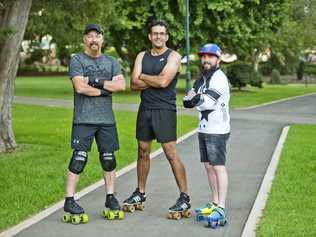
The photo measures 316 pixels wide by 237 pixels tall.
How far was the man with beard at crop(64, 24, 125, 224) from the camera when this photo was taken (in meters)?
6.66

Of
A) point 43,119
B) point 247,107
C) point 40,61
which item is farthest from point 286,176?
point 40,61

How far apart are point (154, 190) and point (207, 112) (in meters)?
2.13

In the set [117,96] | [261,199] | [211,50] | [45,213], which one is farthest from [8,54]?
[117,96]

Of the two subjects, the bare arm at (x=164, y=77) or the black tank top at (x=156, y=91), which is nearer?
the bare arm at (x=164, y=77)

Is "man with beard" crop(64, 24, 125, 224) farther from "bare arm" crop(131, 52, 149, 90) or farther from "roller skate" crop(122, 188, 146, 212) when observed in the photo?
"roller skate" crop(122, 188, 146, 212)

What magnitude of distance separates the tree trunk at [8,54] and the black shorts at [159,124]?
201 inches

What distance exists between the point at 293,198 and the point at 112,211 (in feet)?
7.02

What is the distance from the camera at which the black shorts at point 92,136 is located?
6773 millimetres

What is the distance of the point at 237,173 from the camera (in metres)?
9.77

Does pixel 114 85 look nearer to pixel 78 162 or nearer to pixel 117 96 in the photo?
pixel 78 162

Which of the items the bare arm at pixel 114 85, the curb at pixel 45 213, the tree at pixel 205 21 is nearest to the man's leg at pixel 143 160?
the bare arm at pixel 114 85

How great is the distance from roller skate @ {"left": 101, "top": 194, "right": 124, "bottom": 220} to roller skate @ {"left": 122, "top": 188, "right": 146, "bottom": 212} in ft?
0.73

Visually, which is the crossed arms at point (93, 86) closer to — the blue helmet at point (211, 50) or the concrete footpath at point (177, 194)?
the blue helmet at point (211, 50)

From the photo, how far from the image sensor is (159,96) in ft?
22.7
